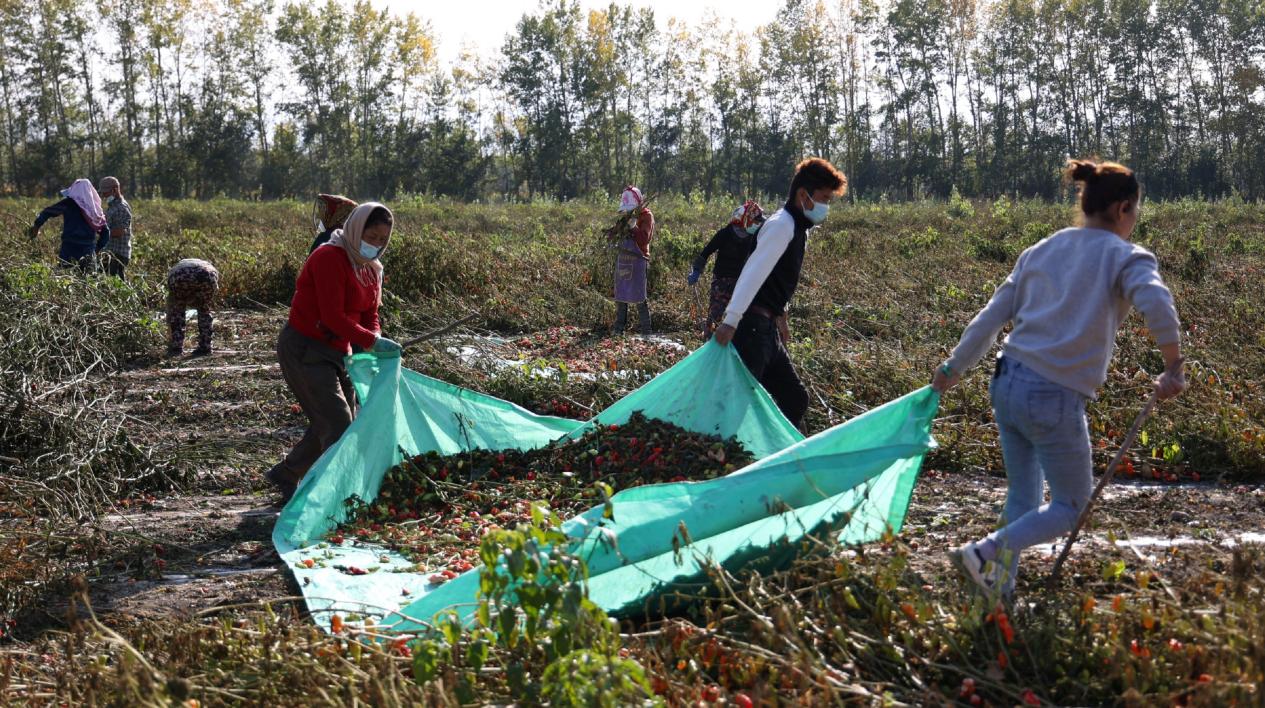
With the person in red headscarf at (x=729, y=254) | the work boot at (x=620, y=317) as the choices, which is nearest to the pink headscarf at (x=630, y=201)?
the work boot at (x=620, y=317)

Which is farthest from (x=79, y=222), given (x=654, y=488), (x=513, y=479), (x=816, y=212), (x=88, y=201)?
(x=654, y=488)

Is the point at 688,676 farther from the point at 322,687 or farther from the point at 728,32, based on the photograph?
the point at 728,32

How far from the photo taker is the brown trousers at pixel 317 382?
15.4 feet

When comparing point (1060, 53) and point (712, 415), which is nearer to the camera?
point (712, 415)

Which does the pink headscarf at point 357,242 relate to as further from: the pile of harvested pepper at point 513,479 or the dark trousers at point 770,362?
the dark trousers at point 770,362

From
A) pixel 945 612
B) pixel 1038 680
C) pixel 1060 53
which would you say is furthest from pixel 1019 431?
pixel 1060 53

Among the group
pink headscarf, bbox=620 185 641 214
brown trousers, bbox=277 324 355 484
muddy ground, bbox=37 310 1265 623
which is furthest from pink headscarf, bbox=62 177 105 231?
brown trousers, bbox=277 324 355 484

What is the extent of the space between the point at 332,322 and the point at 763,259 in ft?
6.11

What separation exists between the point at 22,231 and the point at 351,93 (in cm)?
3410

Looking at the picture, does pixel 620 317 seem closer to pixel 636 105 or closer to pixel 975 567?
pixel 975 567

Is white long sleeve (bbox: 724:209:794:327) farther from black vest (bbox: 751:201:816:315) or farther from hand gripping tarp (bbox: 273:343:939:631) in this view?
hand gripping tarp (bbox: 273:343:939:631)

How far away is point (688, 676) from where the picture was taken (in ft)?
8.43

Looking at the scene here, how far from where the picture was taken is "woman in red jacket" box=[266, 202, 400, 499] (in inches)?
179

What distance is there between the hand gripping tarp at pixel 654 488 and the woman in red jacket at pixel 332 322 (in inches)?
6.6
